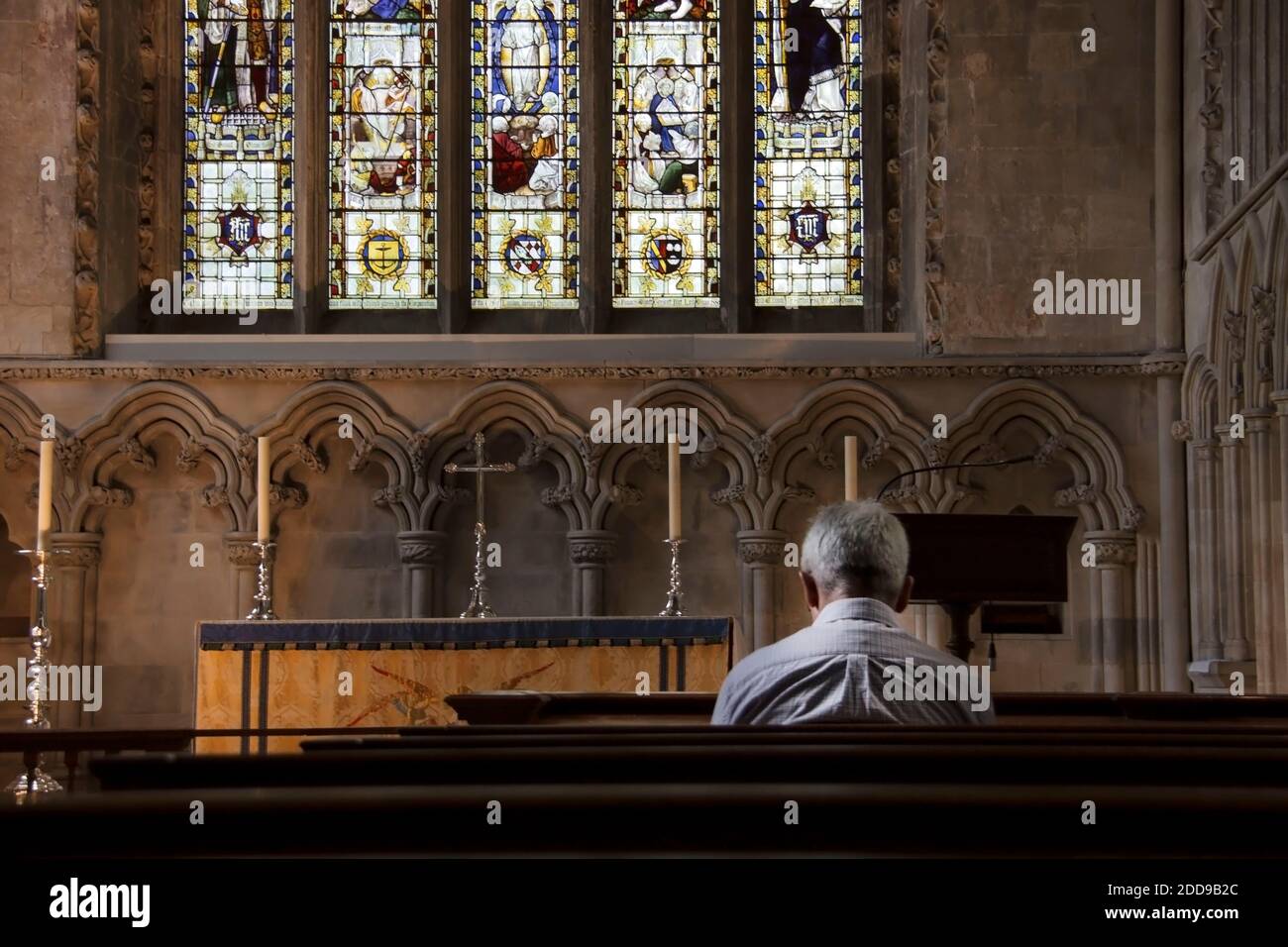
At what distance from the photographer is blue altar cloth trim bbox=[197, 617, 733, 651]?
7.15 meters

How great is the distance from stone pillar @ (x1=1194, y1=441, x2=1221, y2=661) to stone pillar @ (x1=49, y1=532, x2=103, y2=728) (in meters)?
6.19

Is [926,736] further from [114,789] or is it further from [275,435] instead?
[275,435]

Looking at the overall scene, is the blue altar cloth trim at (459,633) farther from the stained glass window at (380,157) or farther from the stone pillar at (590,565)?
the stained glass window at (380,157)

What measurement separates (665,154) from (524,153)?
0.89m

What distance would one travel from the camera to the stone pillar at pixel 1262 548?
777 cm

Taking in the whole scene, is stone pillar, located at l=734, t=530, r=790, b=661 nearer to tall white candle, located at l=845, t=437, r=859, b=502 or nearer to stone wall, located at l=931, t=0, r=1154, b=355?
stone wall, located at l=931, t=0, r=1154, b=355

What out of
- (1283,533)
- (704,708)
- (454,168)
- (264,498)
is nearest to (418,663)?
(264,498)

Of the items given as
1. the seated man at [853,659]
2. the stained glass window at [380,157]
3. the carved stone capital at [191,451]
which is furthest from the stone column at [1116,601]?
the seated man at [853,659]

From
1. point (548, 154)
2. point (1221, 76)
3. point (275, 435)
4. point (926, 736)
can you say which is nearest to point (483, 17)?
point (548, 154)

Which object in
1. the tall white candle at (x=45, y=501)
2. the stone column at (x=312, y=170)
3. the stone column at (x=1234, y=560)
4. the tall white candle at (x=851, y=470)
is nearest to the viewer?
the tall white candle at (x=45, y=501)

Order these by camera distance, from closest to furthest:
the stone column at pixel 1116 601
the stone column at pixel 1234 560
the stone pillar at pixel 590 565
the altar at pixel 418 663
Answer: the altar at pixel 418 663, the stone column at pixel 1234 560, the stone column at pixel 1116 601, the stone pillar at pixel 590 565

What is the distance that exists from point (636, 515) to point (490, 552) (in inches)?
34.9

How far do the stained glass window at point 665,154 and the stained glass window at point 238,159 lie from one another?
2082 mm

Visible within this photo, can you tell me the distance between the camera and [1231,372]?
8.50 metres
